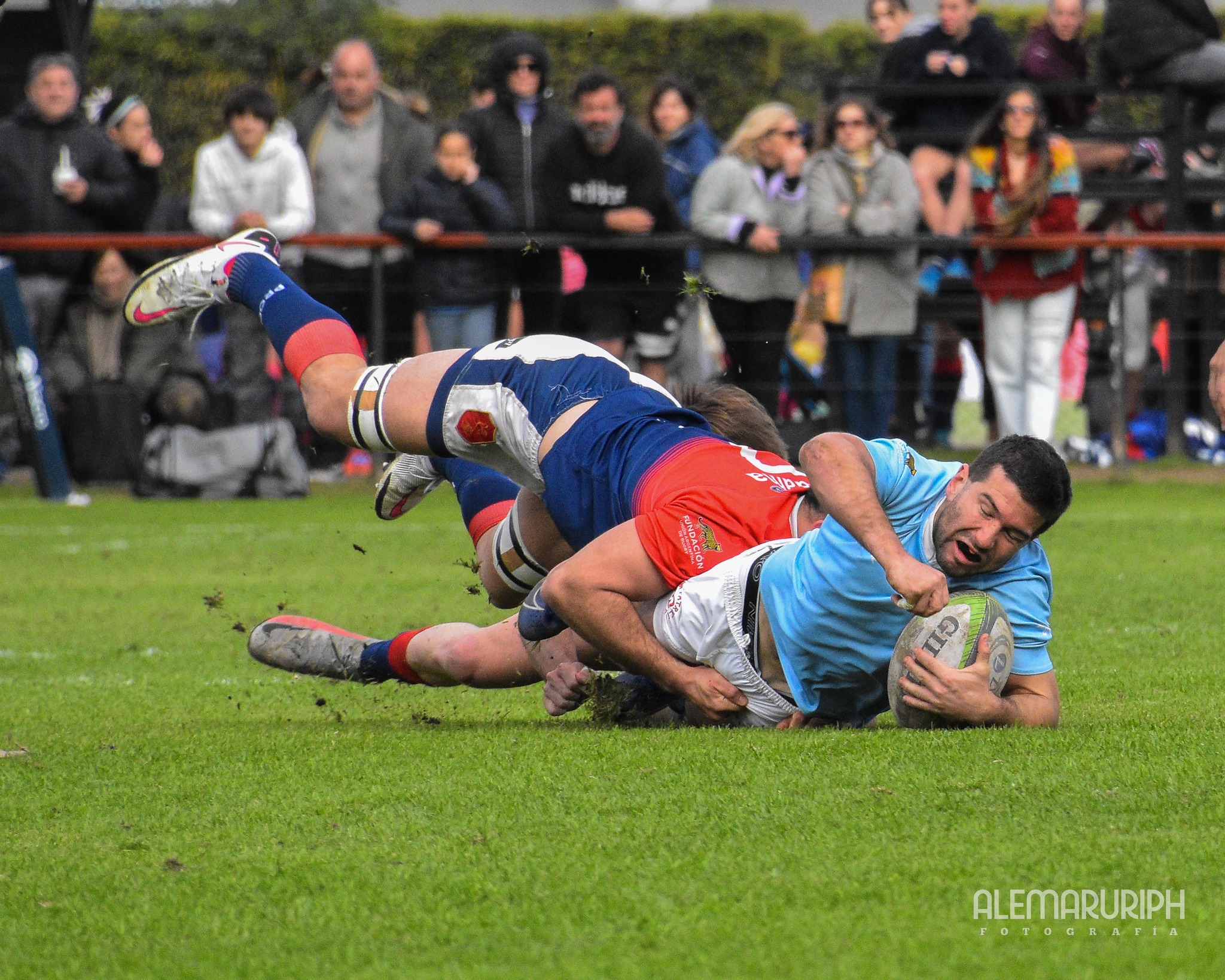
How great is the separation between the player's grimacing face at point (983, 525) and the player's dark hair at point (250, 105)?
905cm

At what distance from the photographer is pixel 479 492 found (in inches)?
257

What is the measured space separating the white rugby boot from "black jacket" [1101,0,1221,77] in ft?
33.5

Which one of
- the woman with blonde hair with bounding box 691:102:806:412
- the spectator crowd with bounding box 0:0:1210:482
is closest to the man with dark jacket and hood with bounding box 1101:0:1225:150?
the spectator crowd with bounding box 0:0:1210:482

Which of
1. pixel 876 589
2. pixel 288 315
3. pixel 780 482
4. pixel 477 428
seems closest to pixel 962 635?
pixel 876 589

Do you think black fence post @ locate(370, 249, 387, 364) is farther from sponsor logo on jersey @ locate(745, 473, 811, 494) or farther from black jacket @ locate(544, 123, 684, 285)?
sponsor logo on jersey @ locate(745, 473, 811, 494)

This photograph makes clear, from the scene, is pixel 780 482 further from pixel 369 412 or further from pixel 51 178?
pixel 51 178

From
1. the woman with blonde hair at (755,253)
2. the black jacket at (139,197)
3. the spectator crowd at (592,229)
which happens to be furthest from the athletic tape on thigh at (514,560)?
the black jacket at (139,197)

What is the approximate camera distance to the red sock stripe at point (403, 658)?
5.84 metres

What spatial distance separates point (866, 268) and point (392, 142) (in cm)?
357

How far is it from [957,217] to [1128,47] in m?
2.45

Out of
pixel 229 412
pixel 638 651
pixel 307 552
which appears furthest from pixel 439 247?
pixel 638 651

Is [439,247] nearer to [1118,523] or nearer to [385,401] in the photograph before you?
[1118,523]

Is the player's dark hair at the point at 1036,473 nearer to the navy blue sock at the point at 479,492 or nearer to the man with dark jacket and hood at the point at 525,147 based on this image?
the navy blue sock at the point at 479,492

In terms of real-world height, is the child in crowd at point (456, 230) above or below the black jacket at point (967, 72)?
below
